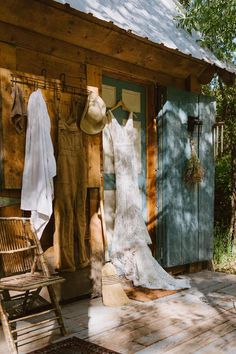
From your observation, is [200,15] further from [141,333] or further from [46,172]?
[141,333]

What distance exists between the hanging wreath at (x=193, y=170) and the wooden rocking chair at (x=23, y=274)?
8.11 feet

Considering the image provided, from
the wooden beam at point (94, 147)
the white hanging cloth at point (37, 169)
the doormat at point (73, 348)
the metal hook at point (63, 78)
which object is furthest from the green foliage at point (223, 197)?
the doormat at point (73, 348)

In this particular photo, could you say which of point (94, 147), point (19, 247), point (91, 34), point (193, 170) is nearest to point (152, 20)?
point (91, 34)

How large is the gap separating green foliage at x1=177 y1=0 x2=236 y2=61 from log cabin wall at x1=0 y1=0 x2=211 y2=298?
1.43ft

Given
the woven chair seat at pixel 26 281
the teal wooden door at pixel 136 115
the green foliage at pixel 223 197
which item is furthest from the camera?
the green foliage at pixel 223 197

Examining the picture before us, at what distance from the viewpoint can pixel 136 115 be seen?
17.1 feet

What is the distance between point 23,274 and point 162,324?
1.27 metres

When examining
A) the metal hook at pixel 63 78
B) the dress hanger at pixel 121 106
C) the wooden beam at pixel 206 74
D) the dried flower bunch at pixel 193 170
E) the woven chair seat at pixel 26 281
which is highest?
the wooden beam at pixel 206 74

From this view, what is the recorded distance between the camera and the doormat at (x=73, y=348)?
2.89 m

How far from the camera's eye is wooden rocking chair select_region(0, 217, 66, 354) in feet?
10.4

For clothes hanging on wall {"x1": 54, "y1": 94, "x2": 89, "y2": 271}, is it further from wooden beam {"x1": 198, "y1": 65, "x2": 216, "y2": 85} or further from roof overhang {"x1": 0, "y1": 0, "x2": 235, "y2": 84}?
wooden beam {"x1": 198, "y1": 65, "x2": 216, "y2": 85}

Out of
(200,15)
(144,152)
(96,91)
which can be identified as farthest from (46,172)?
(200,15)

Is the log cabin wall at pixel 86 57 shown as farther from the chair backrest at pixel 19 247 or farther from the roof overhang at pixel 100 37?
the chair backrest at pixel 19 247

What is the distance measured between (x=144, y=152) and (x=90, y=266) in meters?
1.78
